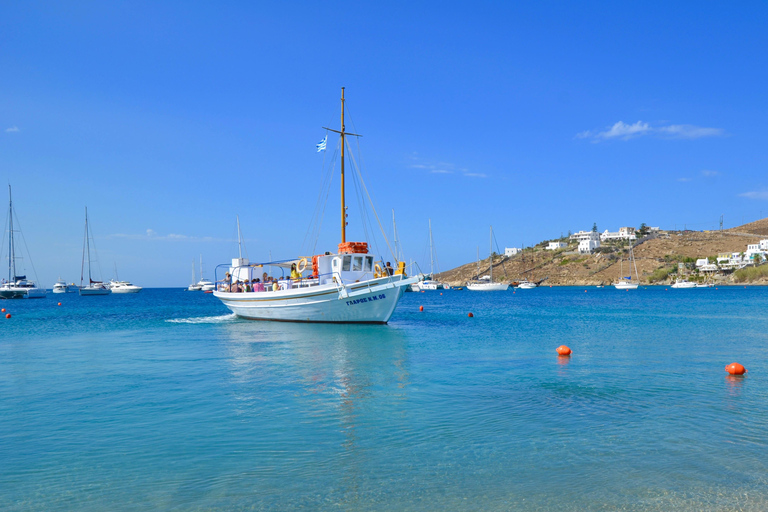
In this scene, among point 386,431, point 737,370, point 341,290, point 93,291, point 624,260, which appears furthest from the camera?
point 624,260

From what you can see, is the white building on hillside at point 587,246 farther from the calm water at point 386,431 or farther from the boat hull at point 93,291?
the calm water at point 386,431

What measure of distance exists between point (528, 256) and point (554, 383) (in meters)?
191

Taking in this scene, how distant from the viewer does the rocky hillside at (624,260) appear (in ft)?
515

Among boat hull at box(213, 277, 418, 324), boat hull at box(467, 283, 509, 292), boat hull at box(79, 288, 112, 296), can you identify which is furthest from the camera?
boat hull at box(467, 283, 509, 292)

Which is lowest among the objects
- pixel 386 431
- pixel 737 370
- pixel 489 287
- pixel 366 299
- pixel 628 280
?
pixel 737 370

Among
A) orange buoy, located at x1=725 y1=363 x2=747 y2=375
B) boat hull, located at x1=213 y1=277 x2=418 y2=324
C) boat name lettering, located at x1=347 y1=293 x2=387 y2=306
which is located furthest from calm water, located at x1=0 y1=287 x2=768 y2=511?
boat name lettering, located at x1=347 y1=293 x2=387 y2=306

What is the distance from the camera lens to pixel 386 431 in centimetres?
1015

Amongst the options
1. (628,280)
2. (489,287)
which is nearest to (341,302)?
(489,287)

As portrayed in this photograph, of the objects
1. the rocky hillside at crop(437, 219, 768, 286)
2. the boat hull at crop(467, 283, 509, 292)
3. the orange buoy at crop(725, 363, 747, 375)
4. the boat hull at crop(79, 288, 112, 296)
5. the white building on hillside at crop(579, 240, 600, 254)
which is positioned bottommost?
the orange buoy at crop(725, 363, 747, 375)

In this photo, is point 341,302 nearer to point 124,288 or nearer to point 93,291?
point 93,291

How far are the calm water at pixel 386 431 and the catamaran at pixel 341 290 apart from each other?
8704 mm

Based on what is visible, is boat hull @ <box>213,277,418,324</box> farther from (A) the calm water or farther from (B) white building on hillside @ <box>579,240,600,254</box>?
(B) white building on hillside @ <box>579,240,600,254</box>

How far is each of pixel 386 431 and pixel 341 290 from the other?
19737mm

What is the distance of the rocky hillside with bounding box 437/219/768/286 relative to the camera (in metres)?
157
